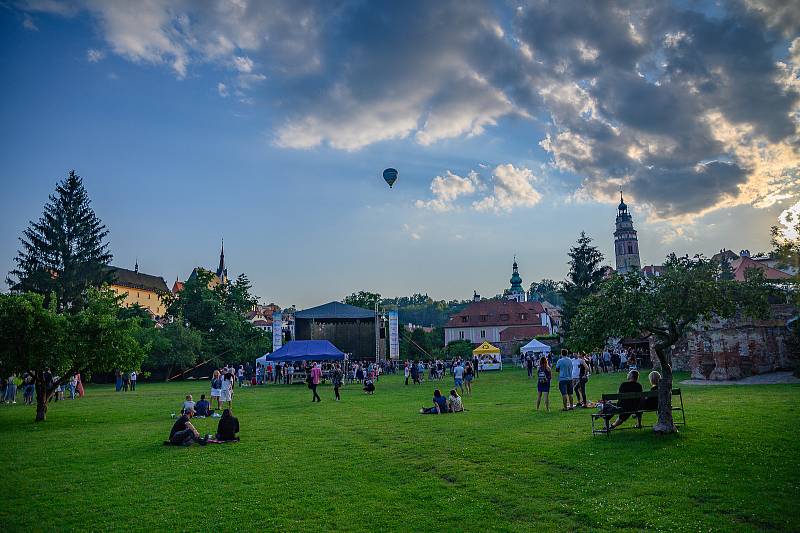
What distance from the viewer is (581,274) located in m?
51.9

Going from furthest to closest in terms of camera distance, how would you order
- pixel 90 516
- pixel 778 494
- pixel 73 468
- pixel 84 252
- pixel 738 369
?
1. pixel 84 252
2. pixel 738 369
3. pixel 73 468
4. pixel 90 516
5. pixel 778 494

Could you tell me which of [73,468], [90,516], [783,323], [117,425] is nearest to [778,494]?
[90,516]

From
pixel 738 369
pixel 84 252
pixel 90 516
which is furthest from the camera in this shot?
pixel 84 252

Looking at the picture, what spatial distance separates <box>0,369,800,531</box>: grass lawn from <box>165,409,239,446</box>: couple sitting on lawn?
396mm

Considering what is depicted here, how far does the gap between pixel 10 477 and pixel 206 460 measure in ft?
11.1

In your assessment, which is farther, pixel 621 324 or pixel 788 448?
pixel 621 324

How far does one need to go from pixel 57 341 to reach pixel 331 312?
94.2ft

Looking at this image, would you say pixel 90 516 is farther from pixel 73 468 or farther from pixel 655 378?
pixel 655 378

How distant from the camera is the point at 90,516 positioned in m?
7.66

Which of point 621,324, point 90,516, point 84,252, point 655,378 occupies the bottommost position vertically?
point 90,516

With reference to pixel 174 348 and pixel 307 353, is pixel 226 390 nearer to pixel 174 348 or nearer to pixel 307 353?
pixel 307 353

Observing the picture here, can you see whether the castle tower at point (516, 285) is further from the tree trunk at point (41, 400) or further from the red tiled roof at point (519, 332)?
the tree trunk at point (41, 400)

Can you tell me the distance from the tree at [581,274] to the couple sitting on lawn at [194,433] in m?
42.3

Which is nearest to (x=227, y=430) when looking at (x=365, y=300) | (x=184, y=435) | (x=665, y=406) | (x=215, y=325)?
(x=184, y=435)
